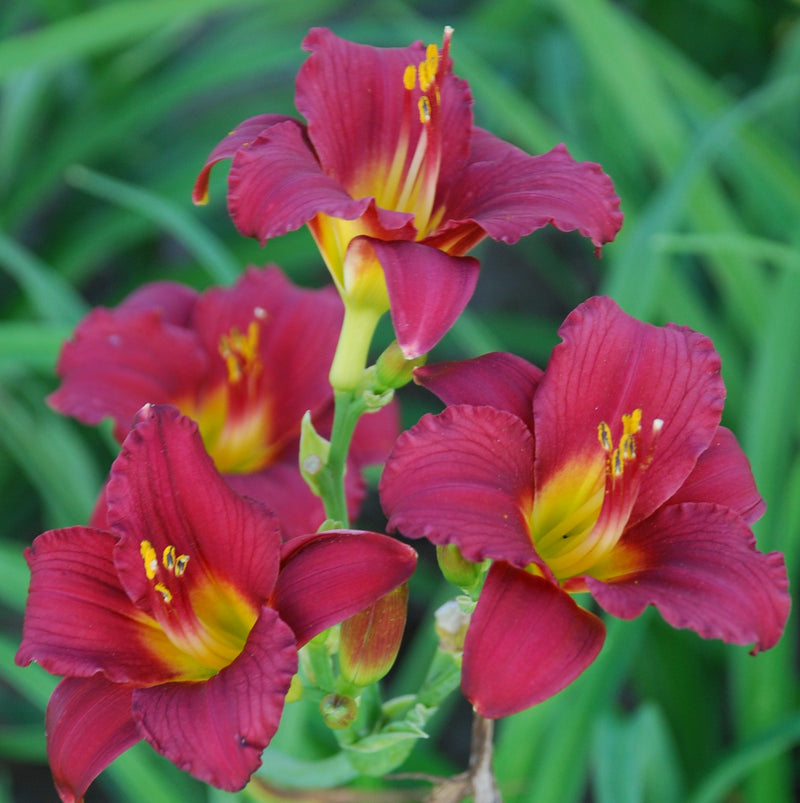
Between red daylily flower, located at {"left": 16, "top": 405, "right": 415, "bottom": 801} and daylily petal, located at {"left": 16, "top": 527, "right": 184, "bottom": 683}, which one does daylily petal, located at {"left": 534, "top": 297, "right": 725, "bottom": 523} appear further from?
daylily petal, located at {"left": 16, "top": 527, "right": 184, "bottom": 683}

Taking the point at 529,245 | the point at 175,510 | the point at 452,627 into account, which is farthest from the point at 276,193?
the point at 529,245

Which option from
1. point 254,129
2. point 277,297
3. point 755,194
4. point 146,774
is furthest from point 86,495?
point 755,194

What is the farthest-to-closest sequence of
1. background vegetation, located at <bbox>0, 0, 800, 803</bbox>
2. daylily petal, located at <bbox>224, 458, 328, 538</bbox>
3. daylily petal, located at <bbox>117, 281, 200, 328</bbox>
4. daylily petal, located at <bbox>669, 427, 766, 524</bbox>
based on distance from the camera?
background vegetation, located at <bbox>0, 0, 800, 803</bbox>, daylily petal, located at <bbox>117, 281, 200, 328</bbox>, daylily petal, located at <bbox>224, 458, 328, 538</bbox>, daylily petal, located at <bbox>669, 427, 766, 524</bbox>

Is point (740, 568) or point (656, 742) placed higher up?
point (740, 568)

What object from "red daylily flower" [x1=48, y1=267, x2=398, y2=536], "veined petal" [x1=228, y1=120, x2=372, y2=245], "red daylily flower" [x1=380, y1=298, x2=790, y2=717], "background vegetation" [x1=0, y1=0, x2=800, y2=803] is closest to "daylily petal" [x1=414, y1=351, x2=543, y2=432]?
"red daylily flower" [x1=380, y1=298, x2=790, y2=717]

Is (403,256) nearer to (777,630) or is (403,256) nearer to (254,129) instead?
(254,129)

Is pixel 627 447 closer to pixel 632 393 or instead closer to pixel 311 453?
pixel 632 393
